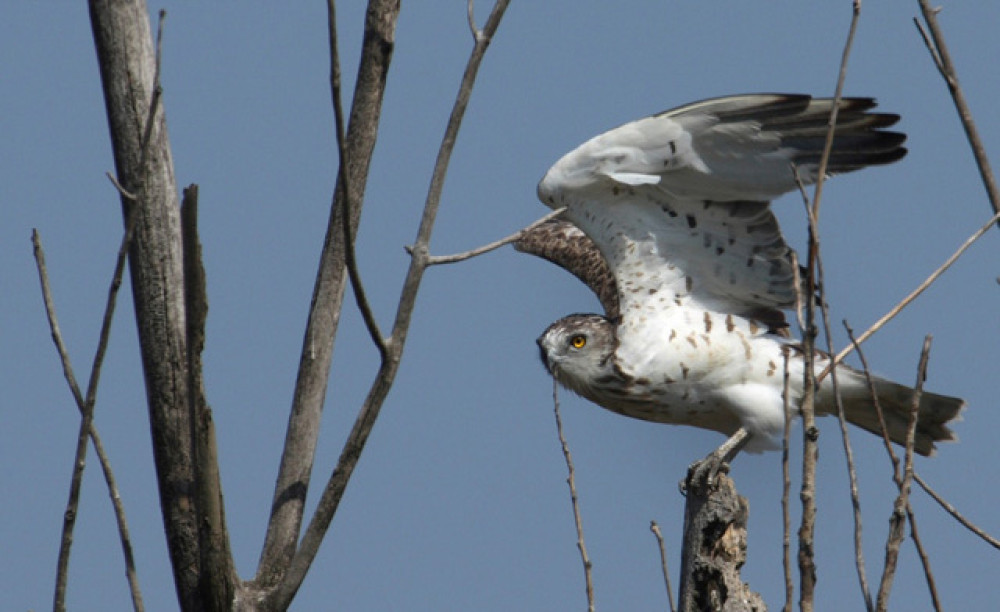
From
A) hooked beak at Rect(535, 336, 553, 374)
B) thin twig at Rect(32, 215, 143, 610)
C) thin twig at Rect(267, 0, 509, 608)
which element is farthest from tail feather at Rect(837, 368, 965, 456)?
thin twig at Rect(32, 215, 143, 610)

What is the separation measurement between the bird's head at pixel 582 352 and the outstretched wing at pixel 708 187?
0.68ft

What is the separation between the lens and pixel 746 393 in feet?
19.6

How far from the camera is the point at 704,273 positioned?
6.24 metres

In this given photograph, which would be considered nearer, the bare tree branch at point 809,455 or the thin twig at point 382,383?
the bare tree branch at point 809,455

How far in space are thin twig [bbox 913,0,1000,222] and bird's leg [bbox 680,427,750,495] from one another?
2.70m

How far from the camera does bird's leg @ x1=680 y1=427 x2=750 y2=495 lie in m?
5.56

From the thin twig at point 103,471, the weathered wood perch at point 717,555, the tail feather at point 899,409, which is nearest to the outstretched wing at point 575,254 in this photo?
the tail feather at point 899,409

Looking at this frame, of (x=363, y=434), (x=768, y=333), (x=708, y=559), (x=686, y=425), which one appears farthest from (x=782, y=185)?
(x=363, y=434)

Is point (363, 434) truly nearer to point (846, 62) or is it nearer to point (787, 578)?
point (787, 578)

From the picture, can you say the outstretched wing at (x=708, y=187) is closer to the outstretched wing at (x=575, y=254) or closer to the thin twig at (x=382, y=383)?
the outstretched wing at (x=575, y=254)

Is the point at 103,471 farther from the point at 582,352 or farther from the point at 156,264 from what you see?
the point at 582,352

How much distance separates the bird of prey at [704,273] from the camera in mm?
5590

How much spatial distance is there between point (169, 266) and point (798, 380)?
3.55 meters

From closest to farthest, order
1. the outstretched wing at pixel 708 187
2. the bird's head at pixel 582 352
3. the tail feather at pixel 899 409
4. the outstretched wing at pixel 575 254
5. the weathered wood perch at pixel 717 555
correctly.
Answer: the weathered wood perch at pixel 717 555 → the outstretched wing at pixel 708 187 → the tail feather at pixel 899 409 → the bird's head at pixel 582 352 → the outstretched wing at pixel 575 254
